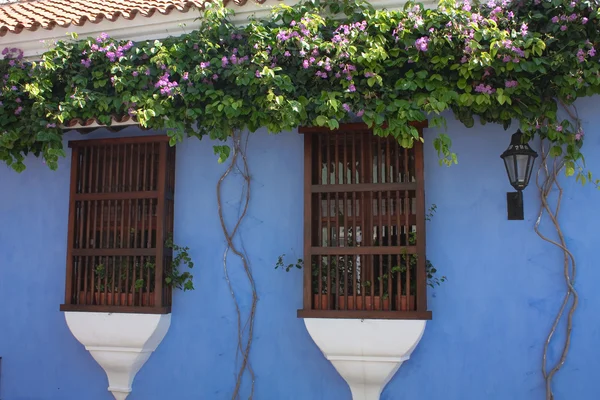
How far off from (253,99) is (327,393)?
243cm

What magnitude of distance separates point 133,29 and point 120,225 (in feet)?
5.63

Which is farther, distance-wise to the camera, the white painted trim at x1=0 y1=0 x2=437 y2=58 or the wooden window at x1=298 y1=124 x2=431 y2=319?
the white painted trim at x1=0 y1=0 x2=437 y2=58

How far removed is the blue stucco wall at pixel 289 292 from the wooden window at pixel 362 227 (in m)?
0.22

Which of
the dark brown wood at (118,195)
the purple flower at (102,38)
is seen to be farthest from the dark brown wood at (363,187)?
the purple flower at (102,38)

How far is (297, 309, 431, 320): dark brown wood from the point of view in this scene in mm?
5172

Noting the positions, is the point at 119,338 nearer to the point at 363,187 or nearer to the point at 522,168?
the point at 363,187

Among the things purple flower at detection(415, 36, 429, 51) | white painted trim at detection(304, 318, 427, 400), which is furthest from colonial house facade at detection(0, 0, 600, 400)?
purple flower at detection(415, 36, 429, 51)

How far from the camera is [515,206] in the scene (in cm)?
532

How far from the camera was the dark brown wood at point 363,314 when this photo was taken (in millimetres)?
5172

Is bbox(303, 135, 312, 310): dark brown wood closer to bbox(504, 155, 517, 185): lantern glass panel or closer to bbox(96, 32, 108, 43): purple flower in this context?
bbox(504, 155, 517, 185): lantern glass panel

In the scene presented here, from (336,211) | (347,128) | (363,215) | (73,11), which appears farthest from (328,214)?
(73,11)

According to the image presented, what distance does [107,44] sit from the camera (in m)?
5.72

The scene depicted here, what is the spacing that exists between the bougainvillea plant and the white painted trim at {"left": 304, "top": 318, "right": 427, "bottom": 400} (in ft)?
4.47

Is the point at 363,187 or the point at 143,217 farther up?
the point at 363,187
